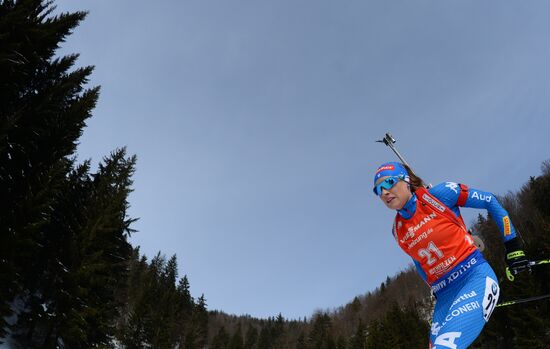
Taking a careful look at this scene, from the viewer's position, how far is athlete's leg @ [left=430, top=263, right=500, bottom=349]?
3.51 m

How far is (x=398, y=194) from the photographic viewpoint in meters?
4.41

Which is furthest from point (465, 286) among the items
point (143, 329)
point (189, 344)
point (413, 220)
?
point (189, 344)

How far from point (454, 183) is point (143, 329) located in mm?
58597

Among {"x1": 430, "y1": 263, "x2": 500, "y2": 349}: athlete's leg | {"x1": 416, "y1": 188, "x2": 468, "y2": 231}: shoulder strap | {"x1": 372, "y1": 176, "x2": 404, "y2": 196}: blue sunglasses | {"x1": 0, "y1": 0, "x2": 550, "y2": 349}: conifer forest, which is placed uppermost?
{"x1": 0, "y1": 0, "x2": 550, "y2": 349}: conifer forest

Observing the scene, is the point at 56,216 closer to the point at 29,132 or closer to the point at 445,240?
the point at 29,132

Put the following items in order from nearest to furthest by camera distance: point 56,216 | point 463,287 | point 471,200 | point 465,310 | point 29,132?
point 465,310, point 463,287, point 471,200, point 29,132, point 56,216

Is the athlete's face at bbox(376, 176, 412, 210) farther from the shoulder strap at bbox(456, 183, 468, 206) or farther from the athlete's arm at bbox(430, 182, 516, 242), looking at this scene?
the shoulder strap at bbox(456, 183, 468, 206)

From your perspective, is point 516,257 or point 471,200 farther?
point 471,200

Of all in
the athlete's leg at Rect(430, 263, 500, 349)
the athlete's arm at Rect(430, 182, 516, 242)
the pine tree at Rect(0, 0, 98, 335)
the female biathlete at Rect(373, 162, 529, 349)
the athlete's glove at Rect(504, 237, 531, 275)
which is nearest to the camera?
the athlete's leg at Rect(430, 263, 500, 349)

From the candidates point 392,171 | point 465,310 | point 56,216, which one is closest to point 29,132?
point 56,216

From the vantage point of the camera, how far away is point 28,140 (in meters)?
25.2

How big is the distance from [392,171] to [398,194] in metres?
0.28

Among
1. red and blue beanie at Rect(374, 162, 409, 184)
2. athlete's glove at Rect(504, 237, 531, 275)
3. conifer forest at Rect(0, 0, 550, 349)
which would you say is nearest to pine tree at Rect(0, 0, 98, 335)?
conifer forest at Rect(0, 0, 550, 349)

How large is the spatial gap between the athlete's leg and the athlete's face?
990 mm
